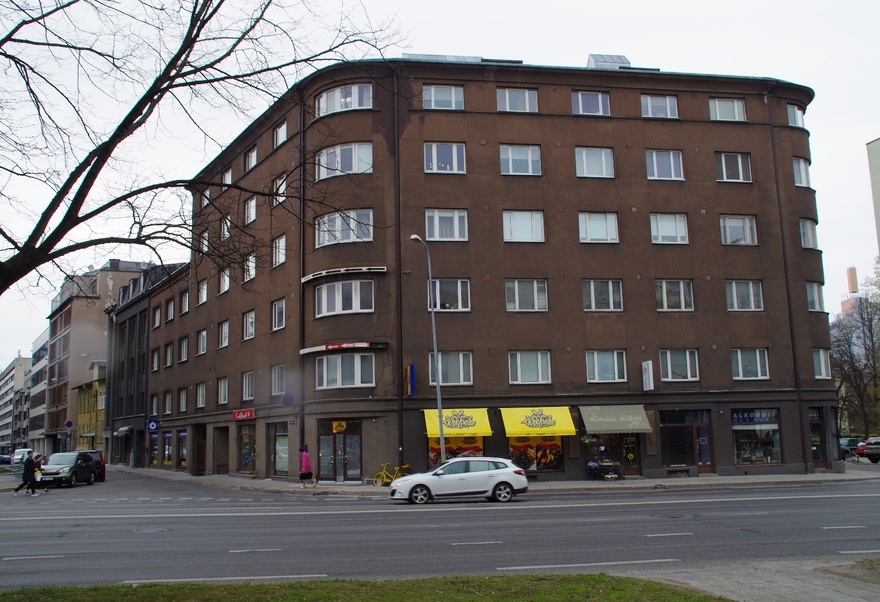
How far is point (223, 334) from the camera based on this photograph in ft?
151

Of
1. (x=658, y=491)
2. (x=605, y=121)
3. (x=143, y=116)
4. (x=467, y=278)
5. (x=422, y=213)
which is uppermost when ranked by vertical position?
(x=605, y=121)

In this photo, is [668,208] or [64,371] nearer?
[668,208]

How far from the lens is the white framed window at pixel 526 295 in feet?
114

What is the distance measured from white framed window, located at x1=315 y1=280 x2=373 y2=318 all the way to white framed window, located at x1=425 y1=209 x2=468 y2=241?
11.8 ft

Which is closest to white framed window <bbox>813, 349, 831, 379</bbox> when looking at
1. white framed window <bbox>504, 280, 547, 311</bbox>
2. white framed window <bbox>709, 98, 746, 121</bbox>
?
white framed window <bbox>709, 98, 746, 121</bbox>

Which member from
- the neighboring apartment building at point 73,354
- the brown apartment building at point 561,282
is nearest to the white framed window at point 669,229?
the brown apartment building at point 561,282

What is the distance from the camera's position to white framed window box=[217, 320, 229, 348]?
45.4 m

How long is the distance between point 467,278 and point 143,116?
26.1m

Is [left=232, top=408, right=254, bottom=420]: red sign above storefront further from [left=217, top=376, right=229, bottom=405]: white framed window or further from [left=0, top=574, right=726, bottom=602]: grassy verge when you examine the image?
[left=0, top=574, right=726, bottom=602]: grassy verge

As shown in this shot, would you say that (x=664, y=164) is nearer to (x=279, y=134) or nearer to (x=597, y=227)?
(x=597, y=227)

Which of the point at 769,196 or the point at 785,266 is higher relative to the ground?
the point at 769,196

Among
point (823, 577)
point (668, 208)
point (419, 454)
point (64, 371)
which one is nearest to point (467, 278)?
point (419, 454)

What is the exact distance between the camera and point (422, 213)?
3466 cm

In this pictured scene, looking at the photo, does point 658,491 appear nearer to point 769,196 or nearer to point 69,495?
point 769,196
